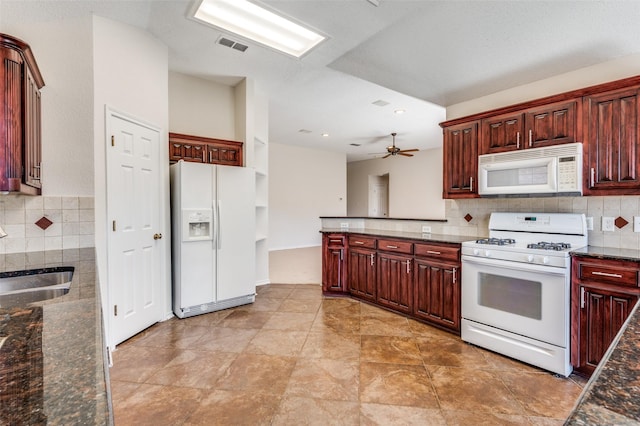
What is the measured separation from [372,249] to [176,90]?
10.4 ft

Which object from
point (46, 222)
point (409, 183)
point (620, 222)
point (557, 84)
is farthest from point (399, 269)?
point (409, 183)

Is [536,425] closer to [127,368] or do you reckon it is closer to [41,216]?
[127,368]

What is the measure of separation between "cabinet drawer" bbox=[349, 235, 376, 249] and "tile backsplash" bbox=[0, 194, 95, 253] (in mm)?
2681

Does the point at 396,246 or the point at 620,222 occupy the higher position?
the point at 620,222

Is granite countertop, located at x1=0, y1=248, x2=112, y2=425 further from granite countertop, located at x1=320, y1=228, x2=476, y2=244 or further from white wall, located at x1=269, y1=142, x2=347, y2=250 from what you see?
white wall, located at x1=269, y1=142, x2=347, y2=250

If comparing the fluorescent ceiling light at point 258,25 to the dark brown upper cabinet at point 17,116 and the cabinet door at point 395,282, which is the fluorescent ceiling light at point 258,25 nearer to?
the dark brown upper cabinet at point 17,116

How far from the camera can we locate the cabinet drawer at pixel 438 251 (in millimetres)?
2836

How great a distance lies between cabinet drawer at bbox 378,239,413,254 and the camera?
321cm

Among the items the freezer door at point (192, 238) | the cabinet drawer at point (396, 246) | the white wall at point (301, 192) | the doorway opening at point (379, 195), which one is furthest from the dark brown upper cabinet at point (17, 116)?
the doorway opening at point (379, 195)

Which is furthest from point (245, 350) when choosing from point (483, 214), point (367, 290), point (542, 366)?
point (483, 214)

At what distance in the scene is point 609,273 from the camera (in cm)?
206

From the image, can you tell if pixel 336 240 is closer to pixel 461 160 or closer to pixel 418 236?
pixel 418 236

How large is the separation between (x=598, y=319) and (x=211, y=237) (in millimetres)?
3414

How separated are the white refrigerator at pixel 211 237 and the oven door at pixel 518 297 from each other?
7.90ft
